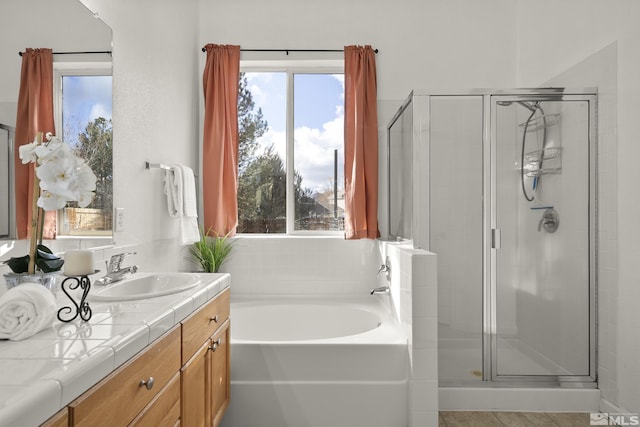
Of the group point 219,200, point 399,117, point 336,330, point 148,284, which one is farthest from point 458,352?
point 219,200

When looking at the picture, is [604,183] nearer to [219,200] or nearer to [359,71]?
[359,71]

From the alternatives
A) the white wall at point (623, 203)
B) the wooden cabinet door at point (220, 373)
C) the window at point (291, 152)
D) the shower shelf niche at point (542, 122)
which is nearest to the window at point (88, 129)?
the wooden cabinet door at point (220, 373)

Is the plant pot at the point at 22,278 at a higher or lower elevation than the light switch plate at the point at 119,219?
lower

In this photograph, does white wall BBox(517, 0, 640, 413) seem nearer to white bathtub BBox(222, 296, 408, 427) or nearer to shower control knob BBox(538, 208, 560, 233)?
shower control knob BBox(538, 208, 560, 233)

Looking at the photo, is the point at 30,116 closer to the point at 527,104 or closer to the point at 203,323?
the point at 203,323

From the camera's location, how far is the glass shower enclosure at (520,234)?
2.36 meters

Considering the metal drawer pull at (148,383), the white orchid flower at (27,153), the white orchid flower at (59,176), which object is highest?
the white orchid flower at (27,153)

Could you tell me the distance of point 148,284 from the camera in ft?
6.07

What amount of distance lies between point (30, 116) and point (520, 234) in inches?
95.8

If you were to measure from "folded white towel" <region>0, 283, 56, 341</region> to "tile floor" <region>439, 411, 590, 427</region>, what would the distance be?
78.5 inches

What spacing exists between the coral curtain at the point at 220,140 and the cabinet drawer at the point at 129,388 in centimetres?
188

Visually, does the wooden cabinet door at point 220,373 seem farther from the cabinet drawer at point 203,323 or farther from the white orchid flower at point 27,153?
Result: the white orchid flower at point 27,153

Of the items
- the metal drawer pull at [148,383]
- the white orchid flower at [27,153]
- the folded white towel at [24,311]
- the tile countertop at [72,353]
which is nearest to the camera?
the tile countertop at [72,353]

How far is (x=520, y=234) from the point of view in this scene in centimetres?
238
